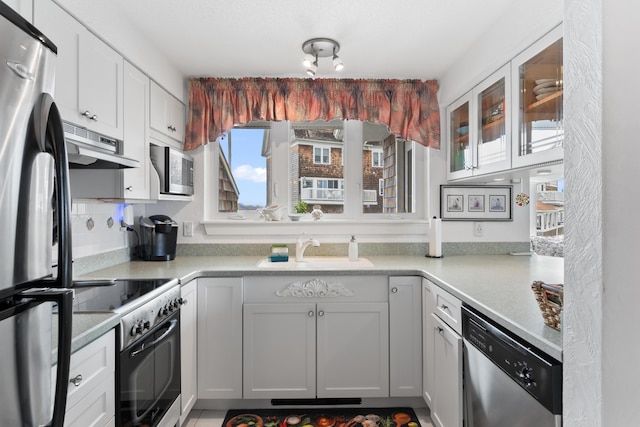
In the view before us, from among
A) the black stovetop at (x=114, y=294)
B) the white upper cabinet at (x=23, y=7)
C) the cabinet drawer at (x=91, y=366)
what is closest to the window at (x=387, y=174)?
the black stovetop at (x=114, y=294)

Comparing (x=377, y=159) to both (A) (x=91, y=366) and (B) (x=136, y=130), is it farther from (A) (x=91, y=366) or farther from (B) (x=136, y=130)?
(A) (x=91, y=366)

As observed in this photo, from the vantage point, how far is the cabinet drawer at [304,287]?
213 cm

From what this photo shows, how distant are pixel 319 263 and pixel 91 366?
4.81ft

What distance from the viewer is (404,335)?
2125 millimetres

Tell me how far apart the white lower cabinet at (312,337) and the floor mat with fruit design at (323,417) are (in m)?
0.12

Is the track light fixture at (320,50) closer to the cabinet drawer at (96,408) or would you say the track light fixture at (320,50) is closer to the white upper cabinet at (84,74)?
the white upper cabinet at (84,74)

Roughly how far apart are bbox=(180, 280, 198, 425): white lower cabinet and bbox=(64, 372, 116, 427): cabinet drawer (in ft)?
2.07

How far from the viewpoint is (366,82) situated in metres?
2.65

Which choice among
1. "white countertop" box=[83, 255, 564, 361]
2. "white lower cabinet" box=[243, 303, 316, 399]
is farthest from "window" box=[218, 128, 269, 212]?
"white lower cabinet" box=[243, 303, 316, 399]

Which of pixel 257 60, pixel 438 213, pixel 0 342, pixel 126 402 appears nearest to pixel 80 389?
pixel 126 402

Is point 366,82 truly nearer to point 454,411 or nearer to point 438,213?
point 438,213

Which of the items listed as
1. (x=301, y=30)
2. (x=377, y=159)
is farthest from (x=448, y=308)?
(x=301, y=30)

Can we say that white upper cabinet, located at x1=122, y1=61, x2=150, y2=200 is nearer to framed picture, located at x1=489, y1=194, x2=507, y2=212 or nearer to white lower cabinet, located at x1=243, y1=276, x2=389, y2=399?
white lower cabinet, located at x1=243, y1=276, x2=389, y2=399

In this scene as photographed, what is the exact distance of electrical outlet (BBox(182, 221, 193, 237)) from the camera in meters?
2.68
